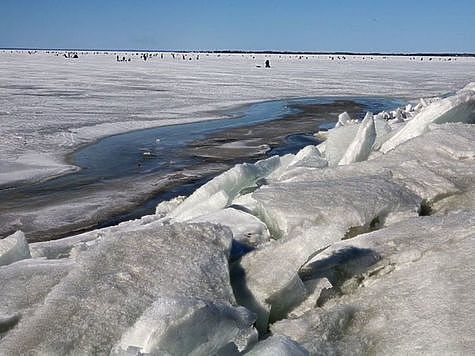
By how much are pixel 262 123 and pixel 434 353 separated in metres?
12.7

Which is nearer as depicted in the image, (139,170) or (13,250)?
(13,250)

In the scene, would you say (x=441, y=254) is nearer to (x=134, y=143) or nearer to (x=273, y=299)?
(x=273, y=299)

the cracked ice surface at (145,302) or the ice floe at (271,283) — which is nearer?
the cracked ice surface at (145,302)

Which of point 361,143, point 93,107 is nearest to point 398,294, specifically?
point 361,143

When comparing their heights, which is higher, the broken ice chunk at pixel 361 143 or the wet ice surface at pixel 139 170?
the broken ice chunk at pixel 361 143

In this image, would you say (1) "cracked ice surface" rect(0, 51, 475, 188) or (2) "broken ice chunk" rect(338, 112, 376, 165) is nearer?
(2) "broken ice chunk" rect(338, 112, 376, 165)

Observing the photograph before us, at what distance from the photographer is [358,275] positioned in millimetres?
2797

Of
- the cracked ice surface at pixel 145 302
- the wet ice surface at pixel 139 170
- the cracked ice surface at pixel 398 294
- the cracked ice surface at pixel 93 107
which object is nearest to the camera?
the cracked ice surface at pixel 145 302

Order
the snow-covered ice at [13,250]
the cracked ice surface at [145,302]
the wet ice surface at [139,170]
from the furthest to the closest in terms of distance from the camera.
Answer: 1. the wet ice surface at [139,170]
2. the snow-covered ice at [13,250]
3. the cracked ice surface at [145,302]

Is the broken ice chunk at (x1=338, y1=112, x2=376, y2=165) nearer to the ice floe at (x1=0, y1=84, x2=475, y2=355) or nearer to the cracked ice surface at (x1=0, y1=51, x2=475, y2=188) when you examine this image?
the ice floe at (x1=0, y1=84, x2=475, y2=355)

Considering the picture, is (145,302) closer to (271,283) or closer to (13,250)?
(271,283)

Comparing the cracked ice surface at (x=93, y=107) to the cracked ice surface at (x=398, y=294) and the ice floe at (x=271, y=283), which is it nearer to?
the ice floe at (x=271, y=283)

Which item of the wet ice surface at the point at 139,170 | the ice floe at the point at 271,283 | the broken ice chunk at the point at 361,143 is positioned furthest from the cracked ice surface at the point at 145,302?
the wet ice surface at the point at 139,170

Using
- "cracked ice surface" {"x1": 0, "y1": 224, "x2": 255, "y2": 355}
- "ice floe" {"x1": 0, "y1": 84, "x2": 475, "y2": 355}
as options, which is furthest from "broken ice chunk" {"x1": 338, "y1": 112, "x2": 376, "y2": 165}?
"cracked ice surface" {"x1": 0, "y1": 224, "x2": 255, "y2": 355}
